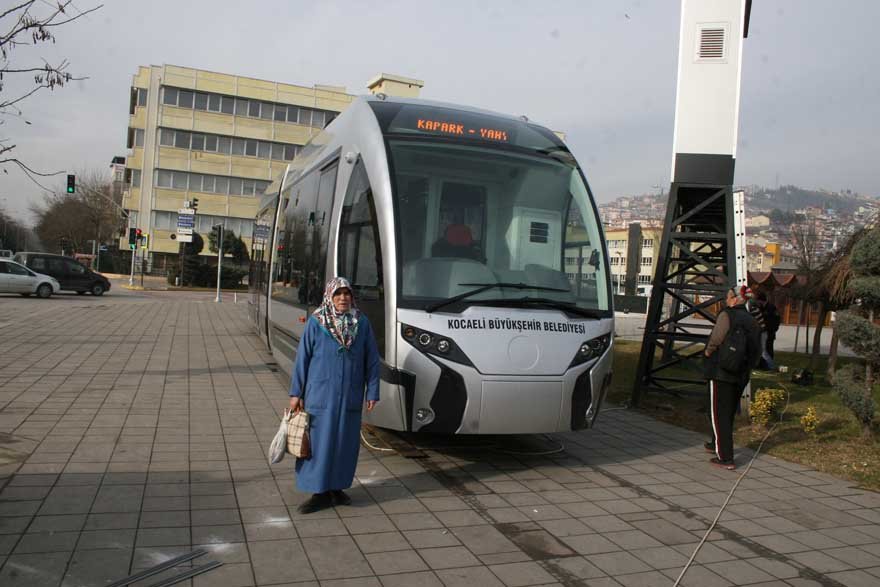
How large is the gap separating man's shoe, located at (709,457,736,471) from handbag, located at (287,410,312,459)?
14.9ft

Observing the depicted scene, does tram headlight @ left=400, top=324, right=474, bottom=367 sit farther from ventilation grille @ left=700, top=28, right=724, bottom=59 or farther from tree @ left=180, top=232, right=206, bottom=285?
tree @ left=180, top=232, right=206, bottom=285

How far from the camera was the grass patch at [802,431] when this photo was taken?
25.8ft

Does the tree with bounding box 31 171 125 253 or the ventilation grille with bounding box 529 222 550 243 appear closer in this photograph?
the ventilation grille with bounding box 529 222 550 243

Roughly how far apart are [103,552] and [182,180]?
61.3 m

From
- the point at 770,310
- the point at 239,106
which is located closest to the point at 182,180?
the point at 239,106

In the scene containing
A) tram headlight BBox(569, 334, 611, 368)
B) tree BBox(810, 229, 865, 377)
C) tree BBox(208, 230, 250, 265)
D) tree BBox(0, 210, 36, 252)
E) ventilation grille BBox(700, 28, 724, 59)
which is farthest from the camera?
tree BBox(0, 210, 36, 252)

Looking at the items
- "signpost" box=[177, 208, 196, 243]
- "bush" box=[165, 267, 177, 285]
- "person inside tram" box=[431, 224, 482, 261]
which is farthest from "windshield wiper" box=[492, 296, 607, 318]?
"bush" box=[165, 267, 177, 285]

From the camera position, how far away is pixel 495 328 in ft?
20.6

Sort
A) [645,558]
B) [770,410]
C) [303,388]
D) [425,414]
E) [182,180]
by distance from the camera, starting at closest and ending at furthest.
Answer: [645,558] → [303,388] → [425,414] → [770,410] → [182,180]

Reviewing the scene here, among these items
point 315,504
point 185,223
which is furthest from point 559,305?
point 185,223

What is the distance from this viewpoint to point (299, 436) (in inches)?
207

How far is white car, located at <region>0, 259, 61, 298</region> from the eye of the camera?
29094 millimetres

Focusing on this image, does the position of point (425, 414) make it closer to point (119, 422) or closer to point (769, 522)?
point (769, 522)

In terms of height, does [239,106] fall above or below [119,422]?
above
